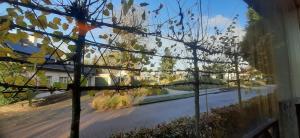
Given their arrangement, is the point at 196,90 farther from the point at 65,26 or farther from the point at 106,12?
the point at 65,26

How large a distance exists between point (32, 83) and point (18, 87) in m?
0.05

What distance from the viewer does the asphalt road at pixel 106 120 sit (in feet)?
2.65

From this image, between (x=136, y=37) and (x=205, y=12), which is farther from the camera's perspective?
(x=205, y=12)

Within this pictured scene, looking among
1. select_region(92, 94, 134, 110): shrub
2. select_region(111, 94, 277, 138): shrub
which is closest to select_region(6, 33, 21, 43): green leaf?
select_region(92, 94, 134, 110): shrub

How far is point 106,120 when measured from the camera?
1.12 metres

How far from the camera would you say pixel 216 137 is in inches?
73.2

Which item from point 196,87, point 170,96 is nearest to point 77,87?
point 170,96

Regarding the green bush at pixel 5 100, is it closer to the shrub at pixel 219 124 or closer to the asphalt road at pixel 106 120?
the asphalt road at pixel 106 120

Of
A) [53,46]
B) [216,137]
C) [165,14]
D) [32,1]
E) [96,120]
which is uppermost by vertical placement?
[165,14]

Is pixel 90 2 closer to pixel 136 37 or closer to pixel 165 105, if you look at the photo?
pixel 136 37

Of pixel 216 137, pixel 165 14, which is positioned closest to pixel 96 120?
pixel 165 14

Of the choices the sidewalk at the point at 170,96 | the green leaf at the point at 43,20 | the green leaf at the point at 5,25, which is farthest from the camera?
the sidewalk at the point at 170,96

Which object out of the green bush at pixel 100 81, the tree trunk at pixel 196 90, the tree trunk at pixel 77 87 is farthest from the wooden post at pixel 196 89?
the tree trunk at pixel 77 87

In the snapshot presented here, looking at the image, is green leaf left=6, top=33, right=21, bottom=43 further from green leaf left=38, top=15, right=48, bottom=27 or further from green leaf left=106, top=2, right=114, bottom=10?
green leaf left=106, top=2, right=114, bottom=10
